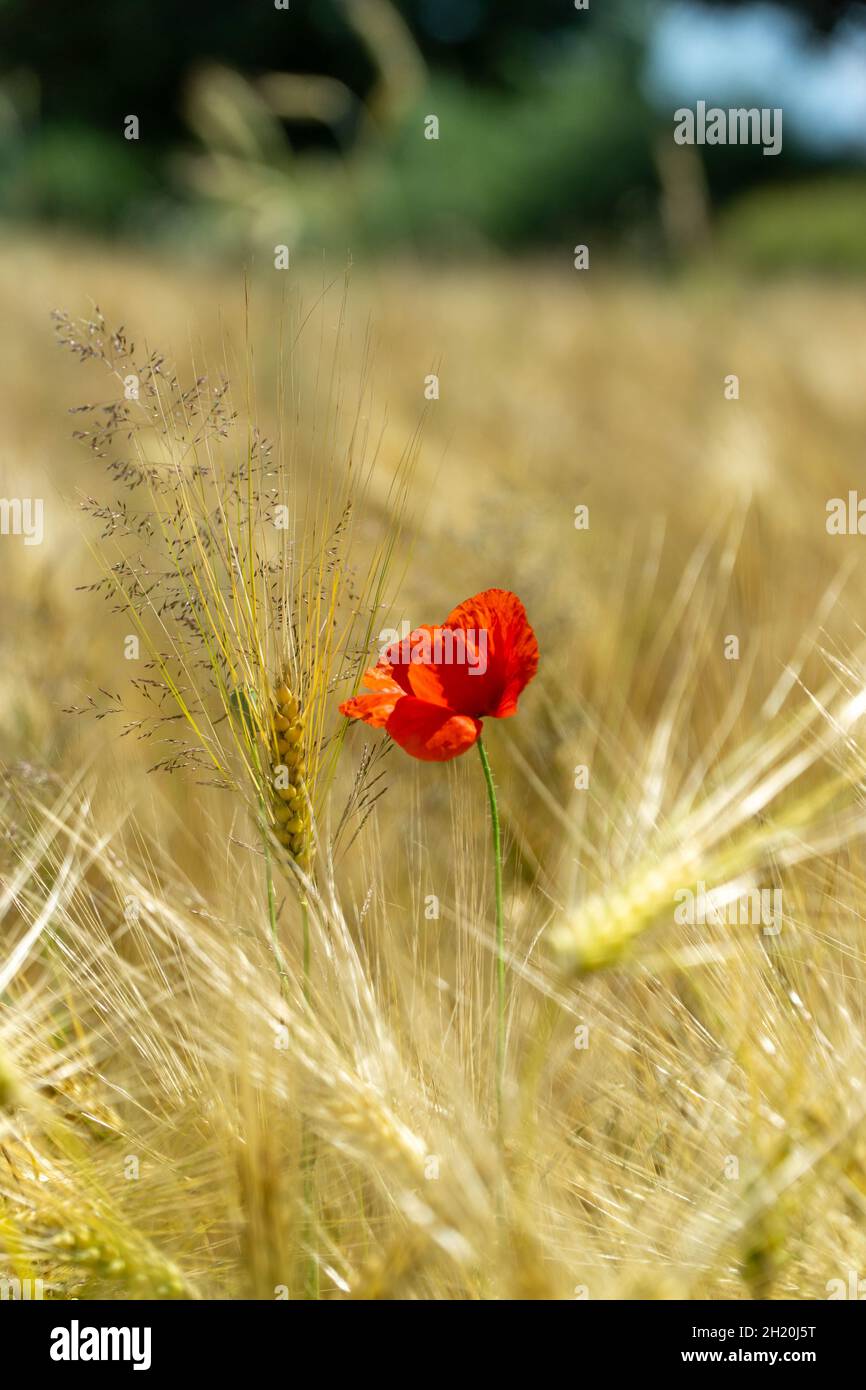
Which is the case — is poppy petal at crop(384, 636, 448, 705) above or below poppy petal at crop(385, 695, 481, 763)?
above

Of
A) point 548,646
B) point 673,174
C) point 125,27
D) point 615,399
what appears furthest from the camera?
point 125,27

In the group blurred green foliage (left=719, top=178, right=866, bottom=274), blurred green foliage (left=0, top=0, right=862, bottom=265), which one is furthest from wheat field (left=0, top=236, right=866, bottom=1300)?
blurred green foliage (left=0, top=0, right=862, bottom=265)

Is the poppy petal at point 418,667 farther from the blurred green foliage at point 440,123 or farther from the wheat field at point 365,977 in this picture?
the blurred green foliage at point 440,123

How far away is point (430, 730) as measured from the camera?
63 cm

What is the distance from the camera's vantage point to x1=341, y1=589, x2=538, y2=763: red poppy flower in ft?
2.03

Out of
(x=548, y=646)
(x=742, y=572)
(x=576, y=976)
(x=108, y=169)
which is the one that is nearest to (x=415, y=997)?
(x=576, y=976)

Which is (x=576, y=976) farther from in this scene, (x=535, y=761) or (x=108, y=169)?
(x=108, y=169)

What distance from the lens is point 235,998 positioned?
55 centimetres

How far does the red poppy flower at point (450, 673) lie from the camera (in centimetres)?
62

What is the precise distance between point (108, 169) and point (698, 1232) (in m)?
12.9
